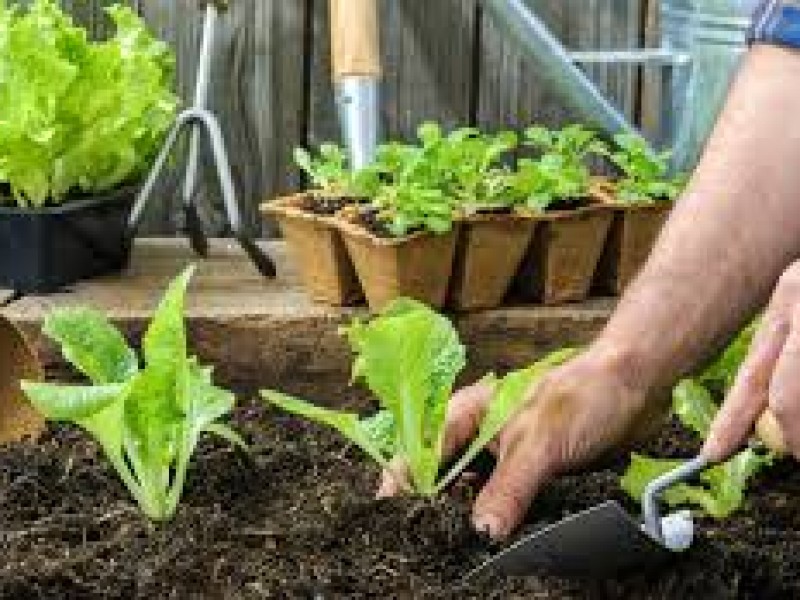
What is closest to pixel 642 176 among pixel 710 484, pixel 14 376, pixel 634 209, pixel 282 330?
pixel 634 209

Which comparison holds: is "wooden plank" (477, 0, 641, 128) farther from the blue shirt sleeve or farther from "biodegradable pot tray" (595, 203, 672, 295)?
the blue shirt sleeve

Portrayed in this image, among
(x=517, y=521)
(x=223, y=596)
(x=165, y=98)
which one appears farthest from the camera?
(x=165, y=98)

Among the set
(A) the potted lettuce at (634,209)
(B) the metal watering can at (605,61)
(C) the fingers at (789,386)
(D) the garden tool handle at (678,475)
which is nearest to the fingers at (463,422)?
(D) the garden tool handle at (678,475)

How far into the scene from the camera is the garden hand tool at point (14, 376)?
5.96 ft

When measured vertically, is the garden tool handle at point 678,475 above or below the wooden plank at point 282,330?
above

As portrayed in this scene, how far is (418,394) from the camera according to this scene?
1.56 m

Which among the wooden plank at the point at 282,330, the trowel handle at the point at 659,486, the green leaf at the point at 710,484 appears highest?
the trowel handle at the point at 659,486

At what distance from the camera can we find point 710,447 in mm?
1396

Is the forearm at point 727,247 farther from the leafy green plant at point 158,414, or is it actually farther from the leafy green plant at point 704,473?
the leafy green plant at point 158,414

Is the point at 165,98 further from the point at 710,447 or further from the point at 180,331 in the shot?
the point at 710,447

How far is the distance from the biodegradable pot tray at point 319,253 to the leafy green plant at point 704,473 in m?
0.50

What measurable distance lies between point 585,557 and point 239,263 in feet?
3.59

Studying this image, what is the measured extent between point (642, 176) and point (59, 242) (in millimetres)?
670

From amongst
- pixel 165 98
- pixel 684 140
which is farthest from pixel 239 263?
pixel 684 140
